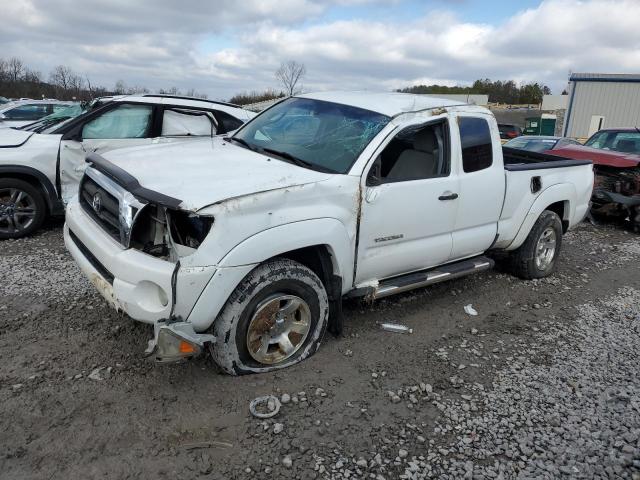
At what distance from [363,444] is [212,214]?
1.57m

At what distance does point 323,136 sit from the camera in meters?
4.08

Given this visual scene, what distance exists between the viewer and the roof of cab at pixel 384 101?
13.5 feet

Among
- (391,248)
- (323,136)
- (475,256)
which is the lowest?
(475,256)

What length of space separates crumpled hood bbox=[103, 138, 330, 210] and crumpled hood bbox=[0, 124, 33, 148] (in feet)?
9.41

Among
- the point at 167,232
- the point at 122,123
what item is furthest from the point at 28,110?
the point at 167,232

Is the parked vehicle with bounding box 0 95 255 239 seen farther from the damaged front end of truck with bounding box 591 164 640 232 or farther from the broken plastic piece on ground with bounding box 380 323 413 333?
the damaged front end of truck with bounding box 591 164 640 232

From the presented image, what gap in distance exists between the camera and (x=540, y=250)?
5.82 meters

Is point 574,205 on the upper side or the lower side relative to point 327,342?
upper

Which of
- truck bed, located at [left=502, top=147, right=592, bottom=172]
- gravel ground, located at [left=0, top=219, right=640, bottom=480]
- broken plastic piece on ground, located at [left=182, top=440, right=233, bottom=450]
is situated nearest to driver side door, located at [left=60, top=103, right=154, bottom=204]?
gravel ground, located at [left=0, top=219, right=640, bottom=480]

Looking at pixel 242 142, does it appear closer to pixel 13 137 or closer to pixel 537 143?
pixel 13 137

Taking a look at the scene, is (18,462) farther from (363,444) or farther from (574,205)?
(574,205)

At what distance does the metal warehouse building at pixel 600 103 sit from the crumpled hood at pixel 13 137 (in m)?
31.7

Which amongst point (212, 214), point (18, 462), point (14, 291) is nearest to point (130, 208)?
point (212, 214)

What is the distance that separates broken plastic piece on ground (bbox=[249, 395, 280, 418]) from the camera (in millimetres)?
3068
